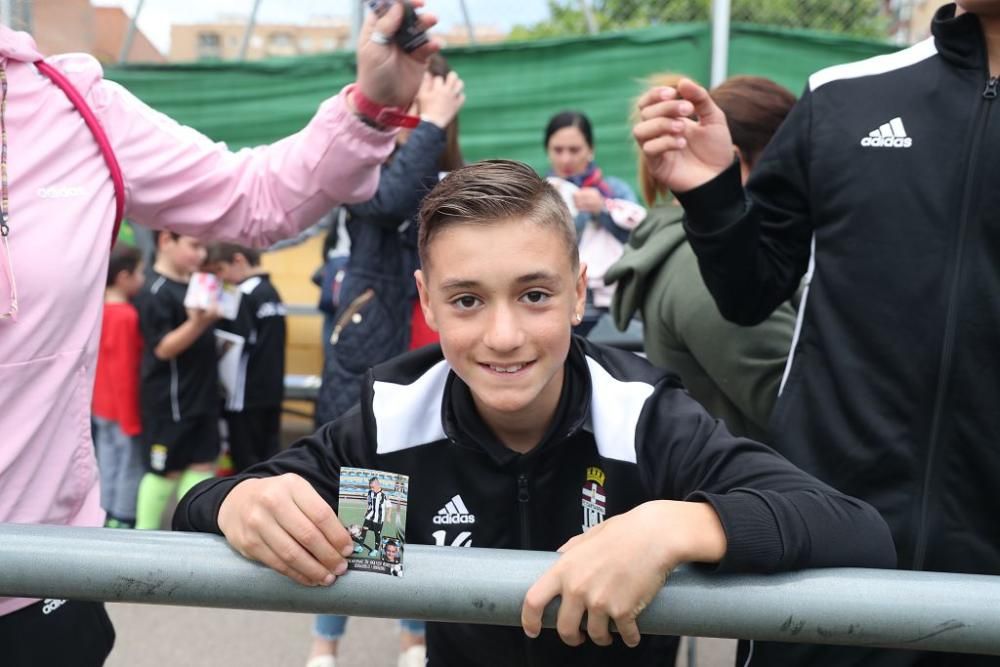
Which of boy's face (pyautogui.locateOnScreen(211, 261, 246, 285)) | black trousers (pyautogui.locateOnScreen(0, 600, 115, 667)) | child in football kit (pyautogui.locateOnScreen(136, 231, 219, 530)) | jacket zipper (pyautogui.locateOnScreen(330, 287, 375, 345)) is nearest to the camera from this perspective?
A: black trousers (pyautogui.locateOnScreen(0, 600, 115, 667))

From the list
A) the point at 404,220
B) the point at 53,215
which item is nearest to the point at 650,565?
the point at 53,215

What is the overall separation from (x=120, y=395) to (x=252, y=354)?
63cm

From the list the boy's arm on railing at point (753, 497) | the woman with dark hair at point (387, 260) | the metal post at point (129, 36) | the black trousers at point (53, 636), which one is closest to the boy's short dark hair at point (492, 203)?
the boy's arm on railing at point (753, 497)

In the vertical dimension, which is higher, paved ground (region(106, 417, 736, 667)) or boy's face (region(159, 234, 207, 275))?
boy's face (region(159, 234, 207, 275))

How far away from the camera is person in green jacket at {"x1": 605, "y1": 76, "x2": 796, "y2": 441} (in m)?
2.09

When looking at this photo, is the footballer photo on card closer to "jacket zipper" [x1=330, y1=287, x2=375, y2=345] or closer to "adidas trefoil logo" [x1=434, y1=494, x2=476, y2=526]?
"adidas trefoil logo" [x1=434, y1=494, x2=476, y2=526]

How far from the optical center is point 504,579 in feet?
3.47

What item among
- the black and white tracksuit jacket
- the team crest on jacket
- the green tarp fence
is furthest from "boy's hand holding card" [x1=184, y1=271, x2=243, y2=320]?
the team crest on jacket

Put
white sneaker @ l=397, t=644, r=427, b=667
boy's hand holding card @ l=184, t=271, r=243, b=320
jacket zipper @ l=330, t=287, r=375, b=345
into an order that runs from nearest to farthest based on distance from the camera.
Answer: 1. jacket zipper @ l=330, t=287, r=375, b=345
2. white sneaker @ l=397, t=644, r=427, b=667
3. boy's hand holding card @ l=184, t=271, r=243, b=320

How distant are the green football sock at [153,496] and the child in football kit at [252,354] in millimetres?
460

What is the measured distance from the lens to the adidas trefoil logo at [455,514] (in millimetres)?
1609

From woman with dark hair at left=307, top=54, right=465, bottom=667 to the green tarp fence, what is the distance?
2.87 meters

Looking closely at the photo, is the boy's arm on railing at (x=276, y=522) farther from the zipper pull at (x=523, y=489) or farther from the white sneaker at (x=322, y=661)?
the white sneaker at (x=322, y=661)

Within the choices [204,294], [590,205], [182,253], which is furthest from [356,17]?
[590,205]
